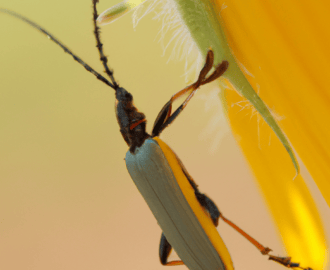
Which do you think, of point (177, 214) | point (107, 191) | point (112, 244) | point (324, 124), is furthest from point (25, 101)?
point (324, 124)

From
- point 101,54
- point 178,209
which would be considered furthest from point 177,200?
point 101,54

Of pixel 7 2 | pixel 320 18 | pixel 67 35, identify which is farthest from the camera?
pixel 67 35

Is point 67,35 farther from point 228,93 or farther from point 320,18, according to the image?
point 320,18

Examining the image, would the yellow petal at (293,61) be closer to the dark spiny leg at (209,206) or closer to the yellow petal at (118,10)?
the yellow petal at (118,10)

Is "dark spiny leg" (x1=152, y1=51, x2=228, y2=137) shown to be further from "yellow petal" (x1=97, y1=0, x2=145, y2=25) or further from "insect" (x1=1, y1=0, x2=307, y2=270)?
"yellow petal" (x1=97, y1=0, x2=145, y2=25)

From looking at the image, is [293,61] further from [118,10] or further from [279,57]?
[118,10]

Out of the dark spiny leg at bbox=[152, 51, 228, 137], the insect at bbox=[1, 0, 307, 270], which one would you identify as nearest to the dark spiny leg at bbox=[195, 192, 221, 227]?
the insect at bbox=[1, 0, 307, 270]
